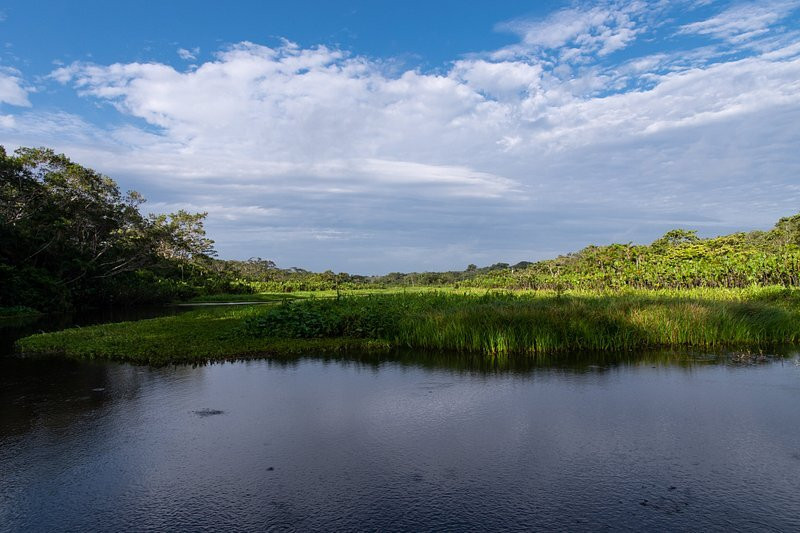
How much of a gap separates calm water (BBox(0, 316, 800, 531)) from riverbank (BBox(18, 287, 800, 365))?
7.89 ft

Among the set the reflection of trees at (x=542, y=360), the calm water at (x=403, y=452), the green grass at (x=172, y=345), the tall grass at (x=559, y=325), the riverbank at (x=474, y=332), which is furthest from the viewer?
the tall grass at (x=559, y=325)

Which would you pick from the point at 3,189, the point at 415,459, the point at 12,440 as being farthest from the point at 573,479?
the point at 3,189

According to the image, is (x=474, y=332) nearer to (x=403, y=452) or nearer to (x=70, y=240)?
(x=403, y=452)

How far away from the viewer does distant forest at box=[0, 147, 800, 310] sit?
24.7m

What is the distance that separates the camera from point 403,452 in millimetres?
5449

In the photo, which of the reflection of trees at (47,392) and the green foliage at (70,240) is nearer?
the reflection of trees at (47,392)

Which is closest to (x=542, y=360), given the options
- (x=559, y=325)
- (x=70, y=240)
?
(x=559, y=325)

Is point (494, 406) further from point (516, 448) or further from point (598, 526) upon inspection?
point (598, 526)

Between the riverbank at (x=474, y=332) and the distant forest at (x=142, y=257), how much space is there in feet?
46.9

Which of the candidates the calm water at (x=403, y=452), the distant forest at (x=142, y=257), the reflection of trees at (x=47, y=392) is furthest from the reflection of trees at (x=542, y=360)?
the distant forest at (x=142, y=257)

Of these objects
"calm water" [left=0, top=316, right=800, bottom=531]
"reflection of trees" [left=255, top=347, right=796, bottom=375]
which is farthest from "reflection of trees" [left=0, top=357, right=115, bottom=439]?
"reflection of trees" [left=255, top=347, right=796, bottom=375]

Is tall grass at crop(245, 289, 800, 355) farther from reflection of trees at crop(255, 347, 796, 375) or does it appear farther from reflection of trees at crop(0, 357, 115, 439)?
reflection of trees at crop(0, 357, 115, 439)

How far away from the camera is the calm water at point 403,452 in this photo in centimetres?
413

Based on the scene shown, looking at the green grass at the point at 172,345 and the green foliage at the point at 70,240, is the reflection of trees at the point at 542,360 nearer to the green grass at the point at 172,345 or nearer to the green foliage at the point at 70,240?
the green grass at the point at 172,345
